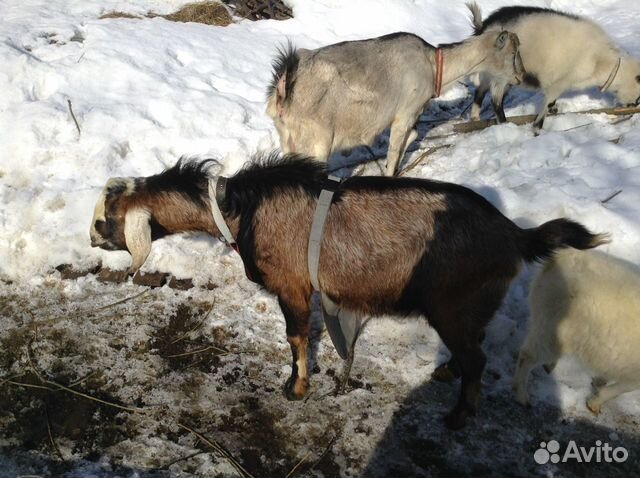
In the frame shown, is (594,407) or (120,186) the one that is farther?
(120,186)

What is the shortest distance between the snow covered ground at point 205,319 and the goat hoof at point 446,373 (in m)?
0.08

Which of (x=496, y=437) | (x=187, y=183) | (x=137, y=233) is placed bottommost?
(x=496, y=437)

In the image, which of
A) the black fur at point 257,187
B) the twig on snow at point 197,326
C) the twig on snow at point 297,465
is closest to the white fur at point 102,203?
the black fur at point 257,187

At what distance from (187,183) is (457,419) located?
2717mm

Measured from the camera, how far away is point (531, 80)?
7.32 metres

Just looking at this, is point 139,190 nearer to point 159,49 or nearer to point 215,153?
point 215,153

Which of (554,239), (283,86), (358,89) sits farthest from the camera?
(358,89)

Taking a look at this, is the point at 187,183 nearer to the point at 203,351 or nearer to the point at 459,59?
the point at 203,351

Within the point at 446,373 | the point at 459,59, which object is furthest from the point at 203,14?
the point at 446,373

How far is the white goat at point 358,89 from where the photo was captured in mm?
5098

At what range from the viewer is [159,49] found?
8.09 meters

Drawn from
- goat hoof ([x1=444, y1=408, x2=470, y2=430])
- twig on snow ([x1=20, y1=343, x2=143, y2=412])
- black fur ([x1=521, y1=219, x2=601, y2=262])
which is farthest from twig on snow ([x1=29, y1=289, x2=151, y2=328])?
black fur ([x1=521, y1=219, x2=601, y2=262])

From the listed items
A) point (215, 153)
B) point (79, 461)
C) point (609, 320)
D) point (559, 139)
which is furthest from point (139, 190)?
point (559, 139)

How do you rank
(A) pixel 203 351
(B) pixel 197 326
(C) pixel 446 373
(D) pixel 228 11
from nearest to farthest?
(C) pixel 446 373 < (A) pixel 203 351 < (B) pixel 197 326 < (D) pixel 228 11
